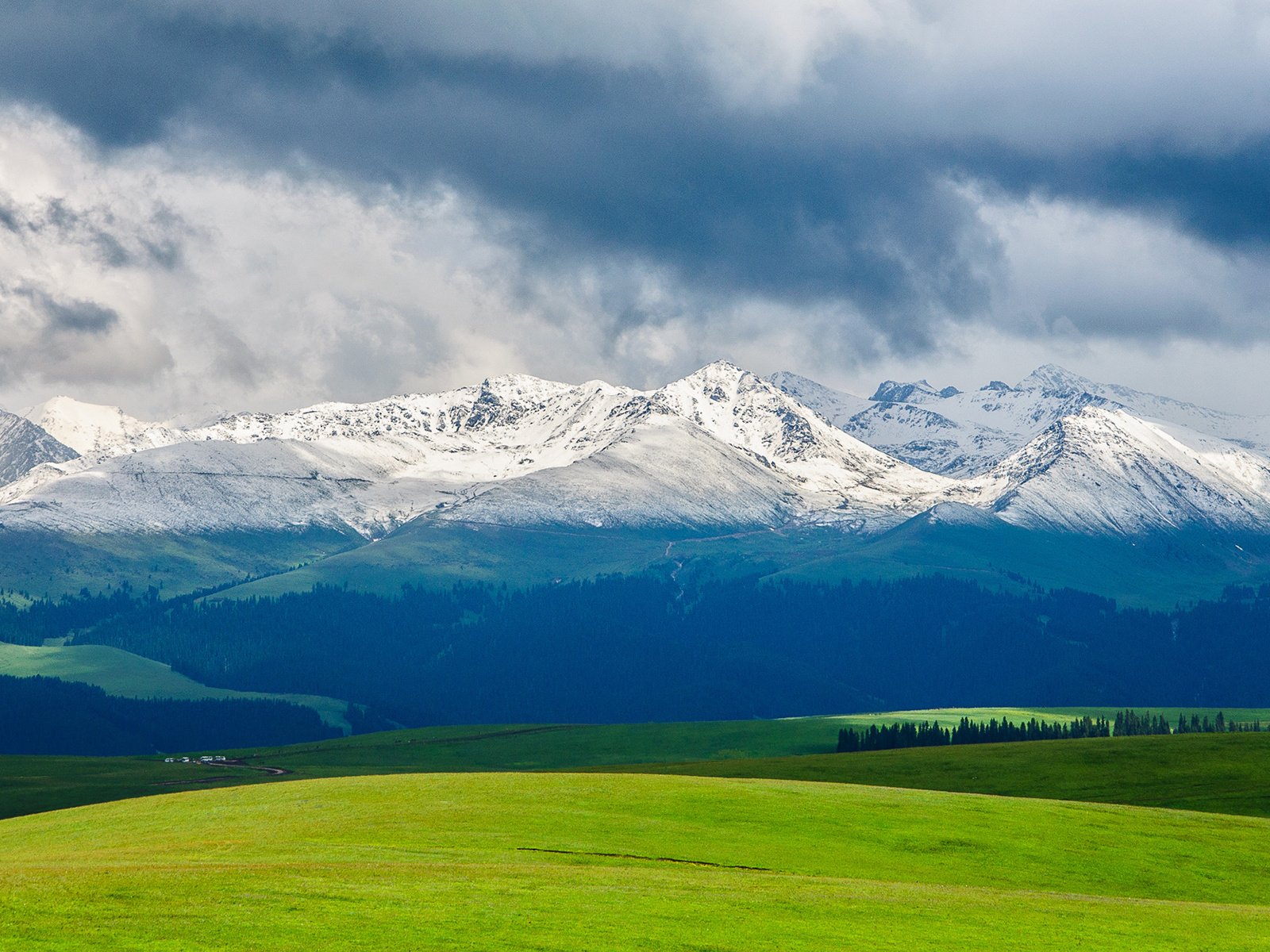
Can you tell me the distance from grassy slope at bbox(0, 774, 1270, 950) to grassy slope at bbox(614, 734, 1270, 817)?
32496 millimetres

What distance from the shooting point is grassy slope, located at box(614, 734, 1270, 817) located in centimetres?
13075

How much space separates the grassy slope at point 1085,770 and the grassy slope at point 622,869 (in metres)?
32.5

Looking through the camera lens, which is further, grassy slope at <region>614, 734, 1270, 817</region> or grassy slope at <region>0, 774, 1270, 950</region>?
grassy slope at <region>614, 734, 1270, 817</region>

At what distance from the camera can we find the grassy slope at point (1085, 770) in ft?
429

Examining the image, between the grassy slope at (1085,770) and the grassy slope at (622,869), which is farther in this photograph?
the grassy slope at (1085,770)

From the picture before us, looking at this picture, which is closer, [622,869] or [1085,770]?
[622,869]

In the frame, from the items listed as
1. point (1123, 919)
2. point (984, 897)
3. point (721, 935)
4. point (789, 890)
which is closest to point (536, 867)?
point (789, 890)

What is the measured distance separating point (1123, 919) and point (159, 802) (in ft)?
232

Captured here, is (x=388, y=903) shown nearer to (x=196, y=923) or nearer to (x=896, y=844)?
(x=196, y=923)

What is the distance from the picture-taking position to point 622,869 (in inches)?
2675

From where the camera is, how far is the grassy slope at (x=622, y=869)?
50562 millimetres

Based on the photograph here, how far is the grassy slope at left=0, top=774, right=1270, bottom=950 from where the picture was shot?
50562mm

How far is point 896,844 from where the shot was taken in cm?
8425

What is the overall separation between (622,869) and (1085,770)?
301 feet
